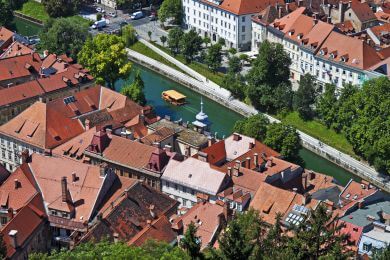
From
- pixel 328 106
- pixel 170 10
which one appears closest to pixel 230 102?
pixel 328 106

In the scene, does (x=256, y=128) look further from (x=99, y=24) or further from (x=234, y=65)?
(x=99, y=24)

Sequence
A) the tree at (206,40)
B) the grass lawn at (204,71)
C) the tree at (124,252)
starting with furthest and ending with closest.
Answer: the tree at (206,40), the grass lawn at (204,71), the tree at (124,252)

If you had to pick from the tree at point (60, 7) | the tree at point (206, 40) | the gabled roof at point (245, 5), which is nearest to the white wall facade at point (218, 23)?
the gabled roof at point (245, 5)

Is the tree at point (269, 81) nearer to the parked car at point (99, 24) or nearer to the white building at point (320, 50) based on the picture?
the white building at point (320, 50)

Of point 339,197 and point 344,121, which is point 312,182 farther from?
point 344,121

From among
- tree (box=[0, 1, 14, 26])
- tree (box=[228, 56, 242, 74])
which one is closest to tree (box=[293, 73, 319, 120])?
tree (box=[228, 56, 242, 74])
